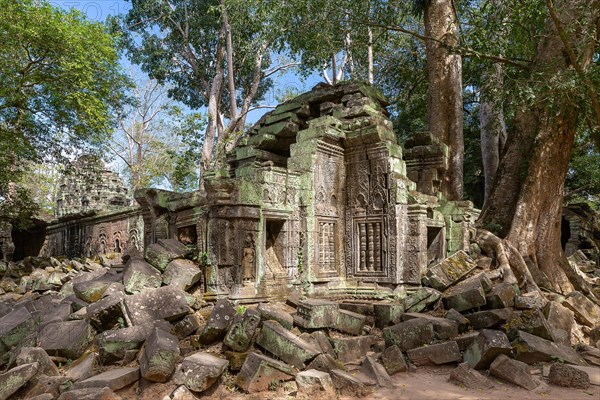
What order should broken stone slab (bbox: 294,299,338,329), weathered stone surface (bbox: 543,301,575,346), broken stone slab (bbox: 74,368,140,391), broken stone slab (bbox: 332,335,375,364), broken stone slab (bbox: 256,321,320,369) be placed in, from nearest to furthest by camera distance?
1. broken stone slab (bbox: 74,368,140,391)
2. broken stone slab (bbox: 256,321,320,369)
3. broken stone slab (bbox: 332,335,375,364)
4. broken stone slab (bbox: 294,299,338,329)
5. weathered stone surface (bbox: 543,301,575,346)

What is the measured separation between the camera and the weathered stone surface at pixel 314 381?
4555 mm

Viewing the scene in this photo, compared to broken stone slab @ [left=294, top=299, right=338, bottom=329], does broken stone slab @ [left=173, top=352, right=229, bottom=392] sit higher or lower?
lower

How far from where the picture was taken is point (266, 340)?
526 cm

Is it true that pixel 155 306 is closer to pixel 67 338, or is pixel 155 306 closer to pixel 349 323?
pixel 67 338

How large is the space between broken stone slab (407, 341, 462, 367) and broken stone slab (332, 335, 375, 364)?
0.69 meters

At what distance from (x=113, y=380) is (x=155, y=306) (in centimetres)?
156

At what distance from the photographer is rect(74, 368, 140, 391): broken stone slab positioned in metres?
4.40

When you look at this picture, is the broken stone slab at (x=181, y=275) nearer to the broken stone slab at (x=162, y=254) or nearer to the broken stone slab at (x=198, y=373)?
the broken stone slab at (x=162, y=254)

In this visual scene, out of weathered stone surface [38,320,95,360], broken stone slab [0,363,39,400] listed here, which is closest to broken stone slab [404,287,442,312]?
weathered stone surface [38,320,95,360]

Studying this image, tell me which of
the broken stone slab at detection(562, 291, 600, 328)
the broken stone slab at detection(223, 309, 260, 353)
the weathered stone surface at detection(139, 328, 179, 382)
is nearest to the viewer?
the weathered stone surface at detection(139, 328, 179, 382)

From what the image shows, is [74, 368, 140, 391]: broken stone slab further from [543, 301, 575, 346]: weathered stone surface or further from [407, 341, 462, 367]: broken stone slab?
[543, 301, 575, 346]: weathered stone surface

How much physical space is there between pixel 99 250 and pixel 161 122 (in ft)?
49.7

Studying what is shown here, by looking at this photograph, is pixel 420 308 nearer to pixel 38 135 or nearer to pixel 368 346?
pixel 368 346

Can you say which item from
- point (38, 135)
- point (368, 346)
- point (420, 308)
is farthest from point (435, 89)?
point (38, 135)
